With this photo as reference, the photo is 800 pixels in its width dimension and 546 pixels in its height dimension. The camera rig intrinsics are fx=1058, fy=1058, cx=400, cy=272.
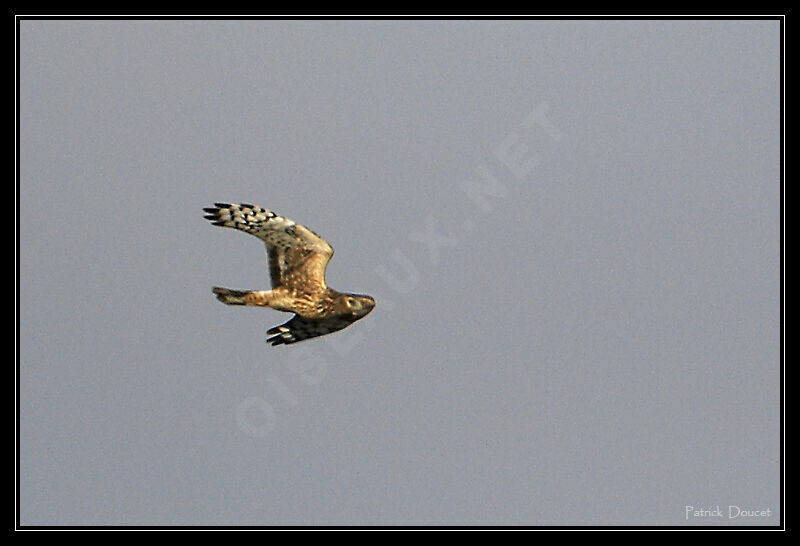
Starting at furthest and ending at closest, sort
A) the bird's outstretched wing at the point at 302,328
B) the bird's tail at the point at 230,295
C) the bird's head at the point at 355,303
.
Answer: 1. the bird's outstretched wing at the point at 302,328
2. the bird's head at the point at 355,303
3. the bird's tail at the point at 230,295

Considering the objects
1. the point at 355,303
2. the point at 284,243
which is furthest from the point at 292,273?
the point at 355,303

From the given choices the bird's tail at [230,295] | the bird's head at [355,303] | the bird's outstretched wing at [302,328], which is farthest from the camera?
the bird's outstretched wing at [302,328]

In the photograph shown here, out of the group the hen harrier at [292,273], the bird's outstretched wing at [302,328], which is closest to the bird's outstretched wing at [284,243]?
the hen harrier at [292,273]

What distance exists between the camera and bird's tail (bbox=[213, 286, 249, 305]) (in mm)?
11094

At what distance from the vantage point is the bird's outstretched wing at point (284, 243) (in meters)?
11.1

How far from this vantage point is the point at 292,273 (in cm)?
1142

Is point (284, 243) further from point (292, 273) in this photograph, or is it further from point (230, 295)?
point (230, 295)

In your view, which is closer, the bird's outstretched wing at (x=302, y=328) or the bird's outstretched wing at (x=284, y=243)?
the bird's outstretched wing at (x=284, y=243)

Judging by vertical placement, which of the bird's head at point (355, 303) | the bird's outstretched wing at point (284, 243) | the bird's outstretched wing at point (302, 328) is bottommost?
the bird's outstretched wing at point (302, 328)

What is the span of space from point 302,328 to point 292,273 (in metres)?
0.99

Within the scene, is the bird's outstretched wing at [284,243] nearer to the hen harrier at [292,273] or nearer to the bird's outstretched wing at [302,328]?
the hen harrier at [292,273]

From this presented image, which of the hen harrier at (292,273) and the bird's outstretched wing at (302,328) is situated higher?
the hen harrier at (292,273)
